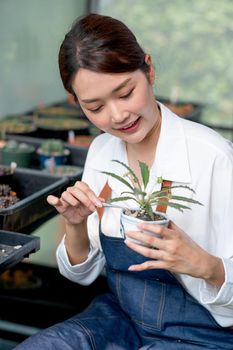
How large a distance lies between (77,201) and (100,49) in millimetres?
427

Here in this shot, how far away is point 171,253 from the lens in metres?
1.42

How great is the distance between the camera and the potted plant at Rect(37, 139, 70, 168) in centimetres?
305

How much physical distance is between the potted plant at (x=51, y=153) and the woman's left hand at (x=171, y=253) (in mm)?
1626

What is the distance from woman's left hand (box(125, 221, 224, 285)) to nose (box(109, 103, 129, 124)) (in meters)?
0.34

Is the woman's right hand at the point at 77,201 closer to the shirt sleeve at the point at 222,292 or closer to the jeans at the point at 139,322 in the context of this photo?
the jeans at the point at 139,322

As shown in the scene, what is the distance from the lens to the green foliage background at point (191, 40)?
4859 millimetres

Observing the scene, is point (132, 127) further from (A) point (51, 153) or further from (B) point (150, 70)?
(A) point (51, 153)

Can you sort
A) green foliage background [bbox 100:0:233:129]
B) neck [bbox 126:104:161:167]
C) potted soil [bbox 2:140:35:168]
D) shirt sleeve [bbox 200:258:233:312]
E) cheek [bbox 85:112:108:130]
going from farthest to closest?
green foliage background [bbox 100:0:233:129], potted soil [bbox 2:140:35:168], neck [bbox 126:104:161:167], cheek [bbox 85:112:108:130], shirt sleeve [bbox 200:258:233:312]

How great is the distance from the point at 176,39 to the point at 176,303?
3536 millimetres

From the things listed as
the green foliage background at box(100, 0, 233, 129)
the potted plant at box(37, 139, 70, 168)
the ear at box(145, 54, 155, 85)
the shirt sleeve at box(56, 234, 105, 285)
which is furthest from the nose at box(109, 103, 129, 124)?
the green foliage background at box(100, 0, 233, 129)

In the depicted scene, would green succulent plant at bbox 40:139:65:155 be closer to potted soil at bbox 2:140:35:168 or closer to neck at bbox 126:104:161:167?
potted soil at bbox 2:140:35:168

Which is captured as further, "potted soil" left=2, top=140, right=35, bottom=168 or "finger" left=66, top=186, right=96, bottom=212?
"potted soil" left=2, top=140, right=35, bottom=168

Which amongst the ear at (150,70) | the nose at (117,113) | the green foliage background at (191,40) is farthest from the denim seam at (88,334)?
the green foliage background at (191,40)

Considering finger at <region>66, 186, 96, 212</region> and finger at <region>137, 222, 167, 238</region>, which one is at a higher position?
finger at <region>137, 222, 167, 238</region>
